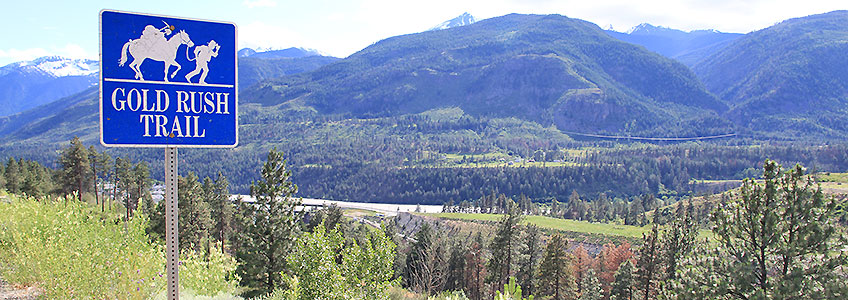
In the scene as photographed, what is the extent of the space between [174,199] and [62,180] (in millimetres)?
59876

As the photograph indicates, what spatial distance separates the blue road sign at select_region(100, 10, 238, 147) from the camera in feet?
15.3

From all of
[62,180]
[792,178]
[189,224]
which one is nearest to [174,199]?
[792,178]

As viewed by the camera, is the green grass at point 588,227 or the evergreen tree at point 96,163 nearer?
the evergreen tree at point 96,163

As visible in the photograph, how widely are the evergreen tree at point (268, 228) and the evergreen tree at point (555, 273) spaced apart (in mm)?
26578

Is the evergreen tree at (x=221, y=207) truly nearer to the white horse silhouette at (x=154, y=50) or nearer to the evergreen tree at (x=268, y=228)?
the evergreen tree at (x=268, y=228)

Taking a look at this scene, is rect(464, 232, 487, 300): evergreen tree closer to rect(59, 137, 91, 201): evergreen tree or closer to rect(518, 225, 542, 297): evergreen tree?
rect(518, 225, 542, 297): evergreen tree

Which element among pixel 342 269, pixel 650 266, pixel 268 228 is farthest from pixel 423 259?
pixel 342 269

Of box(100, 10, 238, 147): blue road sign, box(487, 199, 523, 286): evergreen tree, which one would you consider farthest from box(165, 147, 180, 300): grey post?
box(487, 199, 523, 286): evergreen tree

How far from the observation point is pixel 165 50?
4.82 meters

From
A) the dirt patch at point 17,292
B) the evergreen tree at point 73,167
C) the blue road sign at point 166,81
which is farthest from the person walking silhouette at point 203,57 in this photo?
the evergreen tree at point 73,167

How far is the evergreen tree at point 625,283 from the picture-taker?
44.5m

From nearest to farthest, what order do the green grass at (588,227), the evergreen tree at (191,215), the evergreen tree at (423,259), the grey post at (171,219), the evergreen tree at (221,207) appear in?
1. the grey post at (171,219)
2. the evergreen tree at (191,215)
3. the evergreen tree at (221,207)
4. the evergreen tree at (423,259)
5. the green grass at (588,227)

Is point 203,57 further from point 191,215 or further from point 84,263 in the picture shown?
point 191,215

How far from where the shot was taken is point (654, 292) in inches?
1726
